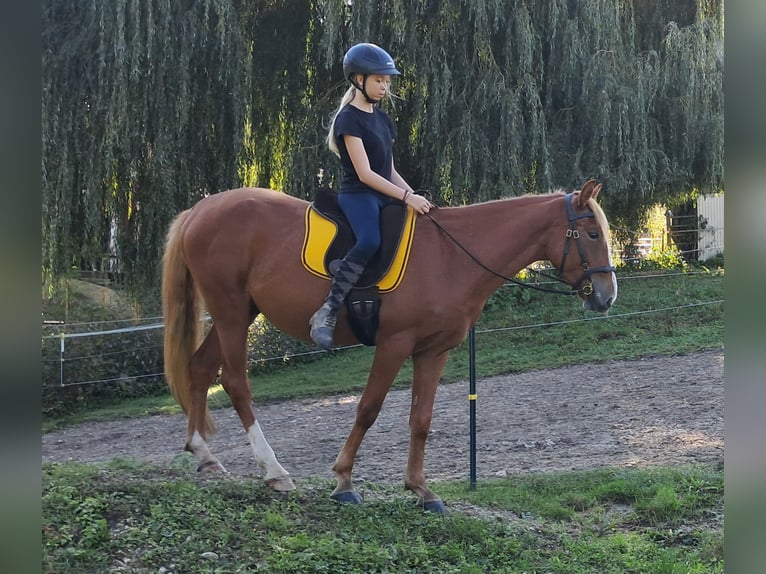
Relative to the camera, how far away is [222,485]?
→ 4367mm

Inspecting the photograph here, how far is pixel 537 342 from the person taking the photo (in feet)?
36.4

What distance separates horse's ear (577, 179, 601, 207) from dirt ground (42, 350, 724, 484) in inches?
97.2

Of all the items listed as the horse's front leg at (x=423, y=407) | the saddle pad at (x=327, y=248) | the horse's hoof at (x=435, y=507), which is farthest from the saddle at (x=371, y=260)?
the horse's hoof at (x=435, y=507)

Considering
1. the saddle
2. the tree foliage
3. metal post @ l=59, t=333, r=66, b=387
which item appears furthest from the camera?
metal post @ l=59, t=333, r=66, b=387

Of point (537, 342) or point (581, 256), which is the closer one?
point (581, 256)

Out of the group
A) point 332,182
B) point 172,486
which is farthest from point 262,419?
point 172,486

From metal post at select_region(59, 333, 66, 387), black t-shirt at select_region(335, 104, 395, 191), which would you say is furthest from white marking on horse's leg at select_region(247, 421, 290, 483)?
metal post at select_region(59, 333, 66, 387)

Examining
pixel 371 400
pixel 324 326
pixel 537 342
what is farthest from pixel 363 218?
pixel 537 342

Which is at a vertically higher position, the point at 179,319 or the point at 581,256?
the point at 581,256

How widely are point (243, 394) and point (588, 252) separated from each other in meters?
2.19

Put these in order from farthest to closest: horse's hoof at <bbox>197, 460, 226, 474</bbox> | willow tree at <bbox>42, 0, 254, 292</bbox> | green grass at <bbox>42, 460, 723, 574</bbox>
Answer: willow tree at <bbox>42, 0, 254, 292</bbox>
horse's hoof at <bbox>197, 460, 226, 474</bbox>
green grass at <bbox>42, 460, 723, 574</bbox>

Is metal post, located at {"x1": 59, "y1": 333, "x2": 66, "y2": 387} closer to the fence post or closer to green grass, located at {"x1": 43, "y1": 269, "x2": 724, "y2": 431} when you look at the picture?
green grass, located at {"x1": 43, "y1": 269, "x2": 724, "y2": 431}

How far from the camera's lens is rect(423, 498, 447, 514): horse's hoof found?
14.5 feet

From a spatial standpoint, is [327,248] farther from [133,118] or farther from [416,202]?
[133,118]
